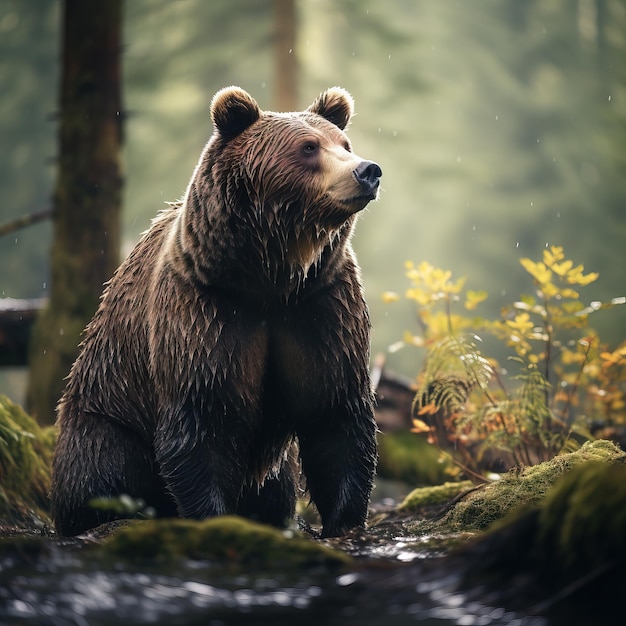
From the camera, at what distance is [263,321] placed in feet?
16.3

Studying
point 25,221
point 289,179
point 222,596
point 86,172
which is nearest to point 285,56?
point 86,172

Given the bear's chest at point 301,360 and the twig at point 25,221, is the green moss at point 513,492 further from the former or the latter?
the twig at point 25,221

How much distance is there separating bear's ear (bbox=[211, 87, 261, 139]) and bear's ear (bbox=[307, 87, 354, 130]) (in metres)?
0.49

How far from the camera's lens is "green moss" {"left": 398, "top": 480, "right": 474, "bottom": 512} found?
653 centimetres

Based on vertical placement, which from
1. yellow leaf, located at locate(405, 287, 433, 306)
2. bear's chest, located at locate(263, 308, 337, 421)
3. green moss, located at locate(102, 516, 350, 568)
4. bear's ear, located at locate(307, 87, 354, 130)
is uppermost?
bear's ear, located at locate(307, 87, 354, 130)

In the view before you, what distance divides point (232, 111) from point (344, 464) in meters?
2.11

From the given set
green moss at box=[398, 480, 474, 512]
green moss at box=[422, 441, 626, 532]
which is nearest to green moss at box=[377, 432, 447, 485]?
green moss at box=[398, 480, 474, 512]

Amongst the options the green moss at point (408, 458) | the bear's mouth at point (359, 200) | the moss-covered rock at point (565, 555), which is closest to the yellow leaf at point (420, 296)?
the green moss at point (408, 458)

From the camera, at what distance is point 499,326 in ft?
23.0

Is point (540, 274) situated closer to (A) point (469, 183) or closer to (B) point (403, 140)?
(B) point (403, 140)

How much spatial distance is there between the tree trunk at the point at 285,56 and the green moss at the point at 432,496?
9.62 metres

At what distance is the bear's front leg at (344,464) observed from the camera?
511 centimetres

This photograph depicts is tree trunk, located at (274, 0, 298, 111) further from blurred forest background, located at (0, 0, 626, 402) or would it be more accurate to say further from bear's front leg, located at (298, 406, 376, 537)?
bear's front leg, located at (298, 406, 376, 537)

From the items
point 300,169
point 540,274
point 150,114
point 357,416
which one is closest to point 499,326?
point 540,274
